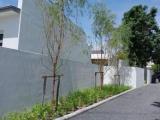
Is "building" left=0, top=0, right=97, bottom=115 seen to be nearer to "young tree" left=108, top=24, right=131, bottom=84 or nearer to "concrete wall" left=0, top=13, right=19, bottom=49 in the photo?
"concrete wall" left=0, top=13, right=19, bottom=49

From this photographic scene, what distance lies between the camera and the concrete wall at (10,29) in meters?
12.3

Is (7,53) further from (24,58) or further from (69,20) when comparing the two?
(69,20)

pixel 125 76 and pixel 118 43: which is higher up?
pixel 118 43

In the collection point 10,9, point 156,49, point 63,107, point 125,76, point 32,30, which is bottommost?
point 63,107

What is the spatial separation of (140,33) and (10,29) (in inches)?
Result: 840

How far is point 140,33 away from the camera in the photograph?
103 feet

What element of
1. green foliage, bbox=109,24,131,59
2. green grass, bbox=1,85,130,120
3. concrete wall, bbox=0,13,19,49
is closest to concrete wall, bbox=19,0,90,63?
concrete wall, bbox=0,13,19,49

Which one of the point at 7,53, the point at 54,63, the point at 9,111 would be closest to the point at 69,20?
the point at 54,63

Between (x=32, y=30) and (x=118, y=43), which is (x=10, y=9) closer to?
(x=32, y=30)

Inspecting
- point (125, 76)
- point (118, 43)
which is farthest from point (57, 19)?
point (125, 76)

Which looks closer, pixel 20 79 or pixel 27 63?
pixel 20 79

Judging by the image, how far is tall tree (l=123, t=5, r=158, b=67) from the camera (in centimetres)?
3138

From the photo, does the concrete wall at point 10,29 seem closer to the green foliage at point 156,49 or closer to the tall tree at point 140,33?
the tall tree at point 140,33

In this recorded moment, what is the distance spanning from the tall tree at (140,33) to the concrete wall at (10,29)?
20.1m
